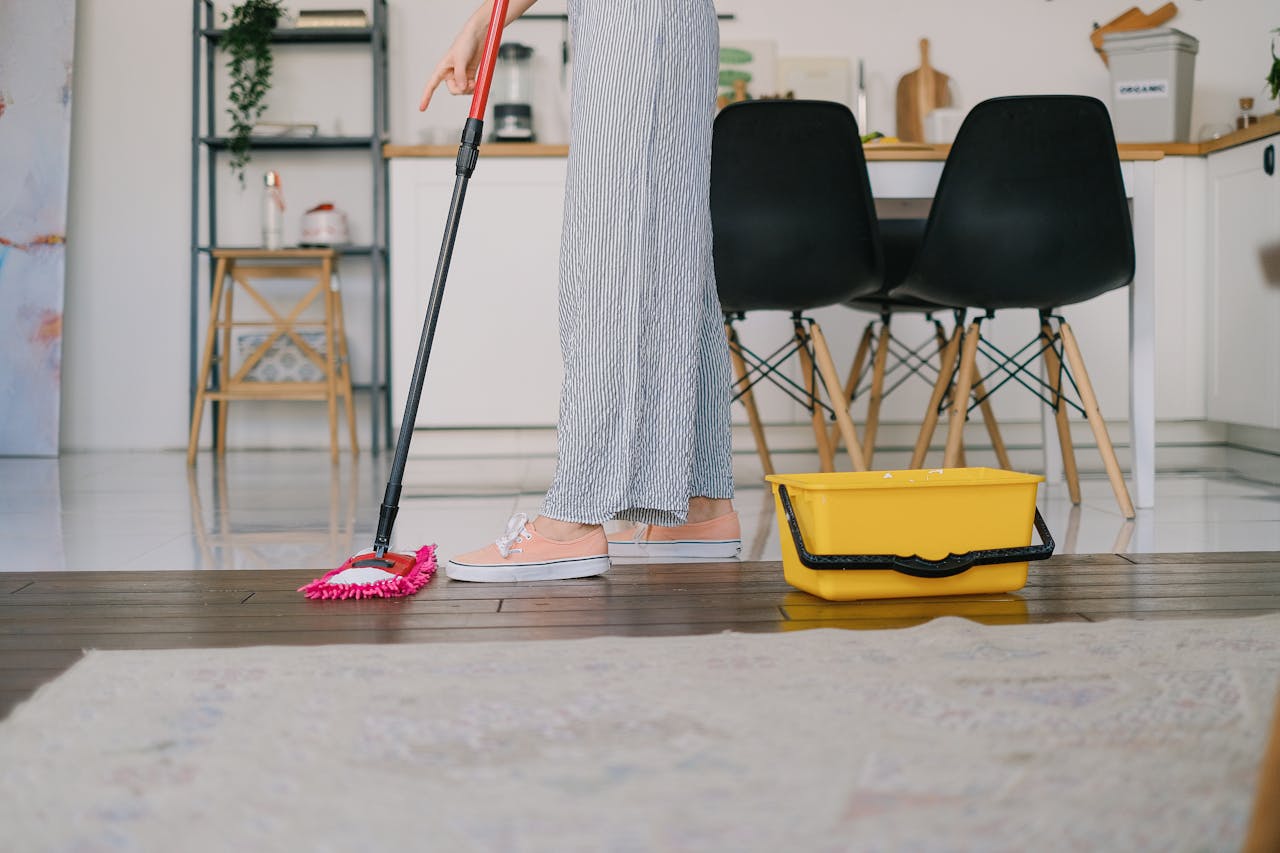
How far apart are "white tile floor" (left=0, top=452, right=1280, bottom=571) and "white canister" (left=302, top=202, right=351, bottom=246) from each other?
2.89ft

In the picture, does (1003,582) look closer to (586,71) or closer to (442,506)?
(586,71)

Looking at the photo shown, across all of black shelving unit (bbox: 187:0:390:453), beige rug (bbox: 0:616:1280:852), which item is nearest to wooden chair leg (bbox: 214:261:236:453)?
black shelving unit (bbox: 187:0:390:453)

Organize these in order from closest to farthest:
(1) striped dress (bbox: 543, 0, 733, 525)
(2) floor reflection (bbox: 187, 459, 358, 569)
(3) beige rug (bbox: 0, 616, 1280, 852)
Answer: (3) beige rug (bbox: 0, 616, 1280, 852) < (1) striped dress (bbox: 543, 0, 733, 525) < (2) floor reflection (bbox: 187, 459, 358, 569)

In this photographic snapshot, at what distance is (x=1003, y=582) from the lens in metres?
1.54

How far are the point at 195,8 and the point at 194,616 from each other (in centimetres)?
340

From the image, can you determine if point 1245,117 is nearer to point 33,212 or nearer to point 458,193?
point 458,193

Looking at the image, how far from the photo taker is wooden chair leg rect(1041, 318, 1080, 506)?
2.55 m

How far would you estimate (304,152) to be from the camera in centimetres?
453

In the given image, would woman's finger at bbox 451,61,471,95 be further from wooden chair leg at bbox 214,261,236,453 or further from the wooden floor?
wooden chair leg at bbox 214,261,236,453

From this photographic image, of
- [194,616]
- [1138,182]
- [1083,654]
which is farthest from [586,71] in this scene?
[1138,182]

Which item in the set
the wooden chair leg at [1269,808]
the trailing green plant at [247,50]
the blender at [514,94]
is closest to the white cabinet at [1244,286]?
the blender at [514,94]

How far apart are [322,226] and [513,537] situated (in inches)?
109

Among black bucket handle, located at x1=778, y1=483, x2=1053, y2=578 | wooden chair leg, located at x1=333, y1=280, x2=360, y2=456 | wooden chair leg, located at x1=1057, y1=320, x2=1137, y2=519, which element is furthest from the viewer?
wooden chair leg, located at x1=333, y1=280, x2=360, y2=456

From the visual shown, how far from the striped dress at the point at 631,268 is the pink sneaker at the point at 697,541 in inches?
6.0
